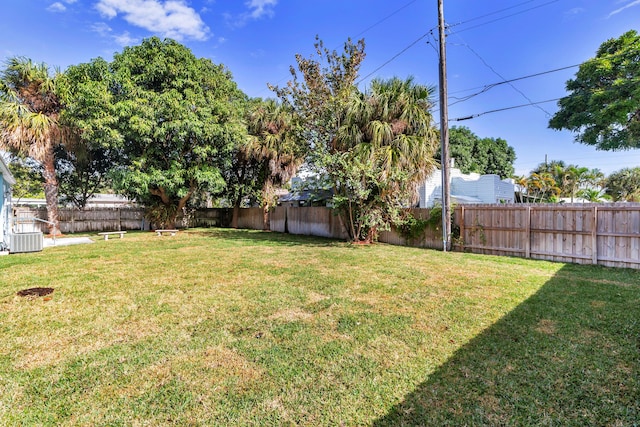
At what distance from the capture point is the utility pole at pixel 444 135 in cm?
927

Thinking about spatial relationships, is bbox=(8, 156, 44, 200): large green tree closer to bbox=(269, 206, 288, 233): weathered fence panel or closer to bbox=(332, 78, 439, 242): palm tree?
bbox=(269, 206, 288, 233): weathered fence panel

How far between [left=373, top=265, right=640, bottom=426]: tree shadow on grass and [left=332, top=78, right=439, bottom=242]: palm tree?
6252 millimetres

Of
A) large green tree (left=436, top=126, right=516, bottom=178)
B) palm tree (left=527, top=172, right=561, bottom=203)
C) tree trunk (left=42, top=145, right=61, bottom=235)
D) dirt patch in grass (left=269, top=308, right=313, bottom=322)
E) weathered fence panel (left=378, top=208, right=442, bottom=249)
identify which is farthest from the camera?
large green tree (left=436, top=126, right=516, bottom=178)

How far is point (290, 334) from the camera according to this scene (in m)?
3.37

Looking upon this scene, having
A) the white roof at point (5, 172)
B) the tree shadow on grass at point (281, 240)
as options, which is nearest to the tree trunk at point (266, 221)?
the tree shadow on grass at point (281, 240)

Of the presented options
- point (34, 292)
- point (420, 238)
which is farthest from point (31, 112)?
point (420, 238)

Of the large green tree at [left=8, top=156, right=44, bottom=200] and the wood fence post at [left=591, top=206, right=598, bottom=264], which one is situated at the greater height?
the large green tree at [left=8, top=156, right=44, bottom=200]

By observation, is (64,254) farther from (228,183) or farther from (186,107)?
(228,183)

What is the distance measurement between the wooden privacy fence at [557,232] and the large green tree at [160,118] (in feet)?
36.9

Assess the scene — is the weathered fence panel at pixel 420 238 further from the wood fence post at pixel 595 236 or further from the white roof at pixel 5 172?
the white roof at pixel 5 172

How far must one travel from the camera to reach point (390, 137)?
32.3 feet

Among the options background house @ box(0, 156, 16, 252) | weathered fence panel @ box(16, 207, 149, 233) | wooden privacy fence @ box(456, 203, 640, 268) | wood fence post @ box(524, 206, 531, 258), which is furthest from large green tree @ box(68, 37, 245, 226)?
wood fence post @ box(524, 206, 531, 258)

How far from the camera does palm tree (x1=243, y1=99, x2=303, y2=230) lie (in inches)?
593

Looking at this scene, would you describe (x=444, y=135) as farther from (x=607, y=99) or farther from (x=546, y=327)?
(x=607, y=99)
